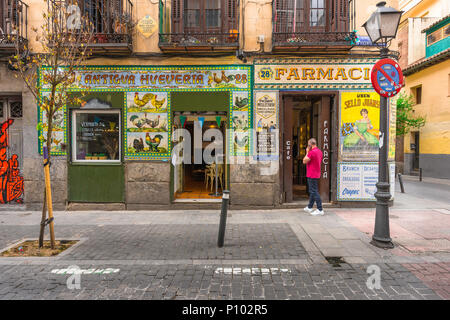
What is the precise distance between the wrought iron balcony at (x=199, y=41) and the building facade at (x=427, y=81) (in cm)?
1568

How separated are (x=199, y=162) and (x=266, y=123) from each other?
15.8 ft

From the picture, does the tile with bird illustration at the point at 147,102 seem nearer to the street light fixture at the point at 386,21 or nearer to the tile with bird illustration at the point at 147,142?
the tile with bird illustration at the point at 147,142

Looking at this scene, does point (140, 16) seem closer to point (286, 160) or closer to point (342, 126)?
point (286, 160)

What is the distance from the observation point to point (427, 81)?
1884 centimetres

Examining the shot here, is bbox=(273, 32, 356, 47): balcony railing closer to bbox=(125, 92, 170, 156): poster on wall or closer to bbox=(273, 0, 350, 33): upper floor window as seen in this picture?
bbox=(273, 0, 350, 33): upper floor window

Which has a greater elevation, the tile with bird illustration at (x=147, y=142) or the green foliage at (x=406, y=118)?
the green foliage at (x=406, y=118)

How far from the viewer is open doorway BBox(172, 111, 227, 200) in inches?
366

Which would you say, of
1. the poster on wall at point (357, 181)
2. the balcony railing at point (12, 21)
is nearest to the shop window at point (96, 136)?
the balcony railing at point (12, 21)

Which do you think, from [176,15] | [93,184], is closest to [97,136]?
[93,184]

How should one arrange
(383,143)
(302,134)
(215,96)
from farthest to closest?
(302,134) → (215,96) → (383,143)

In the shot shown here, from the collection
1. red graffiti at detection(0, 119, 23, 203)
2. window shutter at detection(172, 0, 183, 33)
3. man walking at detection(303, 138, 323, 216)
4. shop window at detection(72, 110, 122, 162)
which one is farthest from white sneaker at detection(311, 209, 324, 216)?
red graffiti at detection(0, 119, 23, 203)

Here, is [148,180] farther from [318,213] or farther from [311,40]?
[311,40]

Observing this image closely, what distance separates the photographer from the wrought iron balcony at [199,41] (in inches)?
314

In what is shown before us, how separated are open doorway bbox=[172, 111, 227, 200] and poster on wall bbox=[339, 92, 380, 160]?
382 cm
